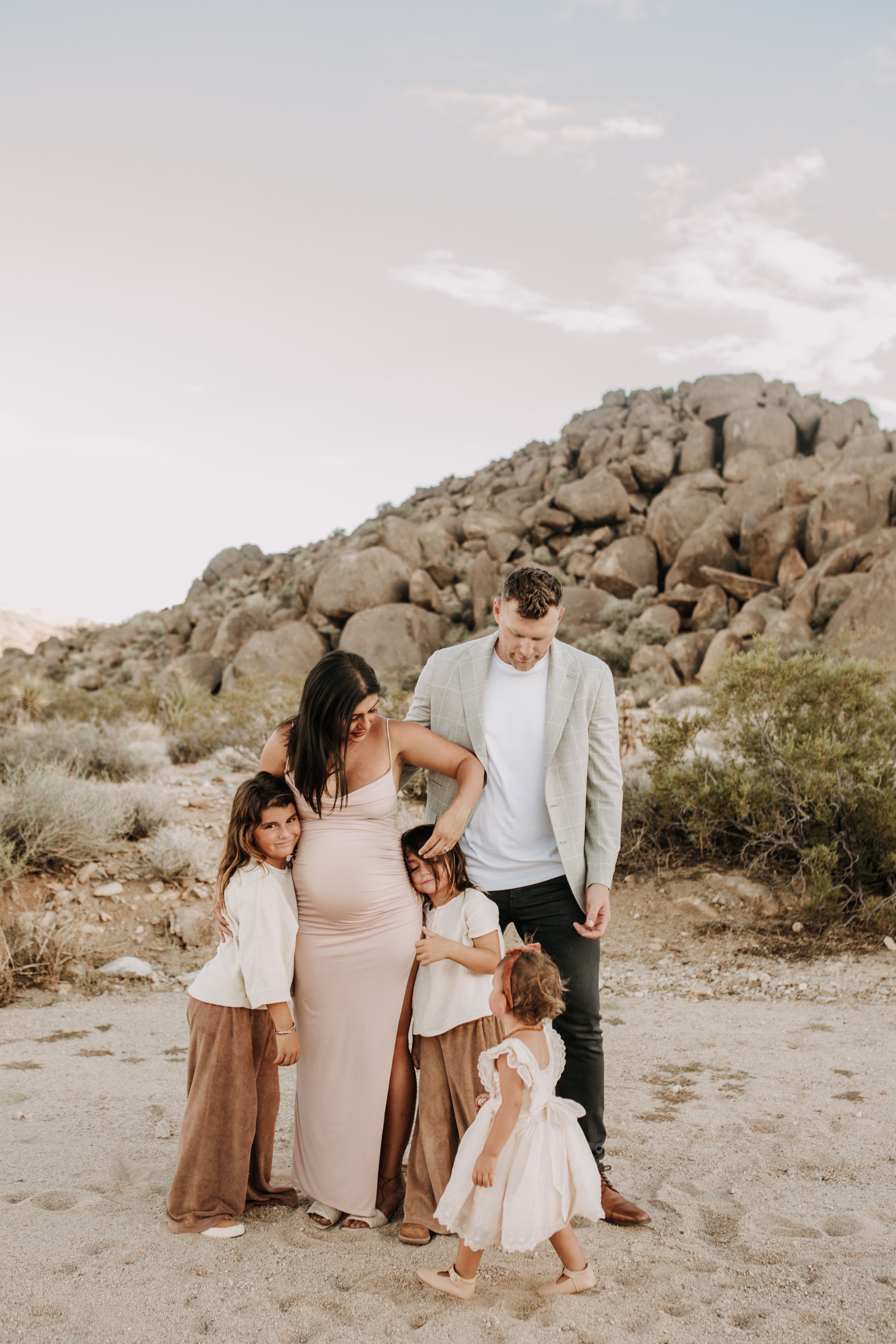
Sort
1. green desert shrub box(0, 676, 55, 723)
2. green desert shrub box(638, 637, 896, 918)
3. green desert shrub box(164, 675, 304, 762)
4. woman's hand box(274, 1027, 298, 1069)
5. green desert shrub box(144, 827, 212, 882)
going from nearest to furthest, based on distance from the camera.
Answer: woman's hand box(274, 1027, 298, 1069), green desert shrub box(638, 637, 896, 918), green desert shrub box(144, 827, 212, 882), green desert shrub box(164, 675, 304, 762), green desert shrub box(0, 676, 55, 723)

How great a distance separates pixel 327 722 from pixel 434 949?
0.77m

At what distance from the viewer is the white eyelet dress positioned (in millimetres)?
2393

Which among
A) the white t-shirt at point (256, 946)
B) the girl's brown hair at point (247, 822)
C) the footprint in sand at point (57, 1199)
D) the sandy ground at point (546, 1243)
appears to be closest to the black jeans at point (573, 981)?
the sandy ground at point (546, 1243)

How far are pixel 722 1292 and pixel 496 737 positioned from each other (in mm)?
1714

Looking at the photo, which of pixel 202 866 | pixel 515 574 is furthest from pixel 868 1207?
pixel 202 866

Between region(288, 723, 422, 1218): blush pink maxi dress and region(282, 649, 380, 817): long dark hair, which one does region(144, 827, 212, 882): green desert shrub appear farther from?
region(282, 649, 380, 817): long dark hair

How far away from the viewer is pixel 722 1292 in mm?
2537

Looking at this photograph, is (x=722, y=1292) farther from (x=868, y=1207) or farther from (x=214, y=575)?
(x=214, y=575)

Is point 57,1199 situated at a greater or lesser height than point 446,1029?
lesser

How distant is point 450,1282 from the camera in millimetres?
2498

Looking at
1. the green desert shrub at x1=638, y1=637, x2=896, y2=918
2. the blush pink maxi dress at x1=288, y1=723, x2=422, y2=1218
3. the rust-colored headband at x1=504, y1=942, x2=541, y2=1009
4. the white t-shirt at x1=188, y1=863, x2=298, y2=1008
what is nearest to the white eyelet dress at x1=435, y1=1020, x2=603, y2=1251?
the rust-colored headband at x1=504, y1=942, x2=541, y2=1009

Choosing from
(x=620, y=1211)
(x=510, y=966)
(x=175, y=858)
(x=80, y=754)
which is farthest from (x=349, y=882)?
(x=80, y=754)

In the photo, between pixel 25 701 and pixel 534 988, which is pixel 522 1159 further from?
pixel 25 701

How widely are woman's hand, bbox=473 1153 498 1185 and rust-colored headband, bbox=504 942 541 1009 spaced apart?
38cm
